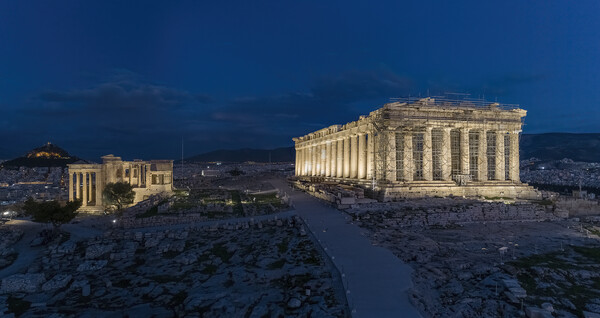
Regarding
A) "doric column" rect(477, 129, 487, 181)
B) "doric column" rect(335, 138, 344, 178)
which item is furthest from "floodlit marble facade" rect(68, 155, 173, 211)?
"doric column" rect(477, 129, 487, 181)

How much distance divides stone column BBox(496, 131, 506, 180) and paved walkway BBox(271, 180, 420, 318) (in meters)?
24.2

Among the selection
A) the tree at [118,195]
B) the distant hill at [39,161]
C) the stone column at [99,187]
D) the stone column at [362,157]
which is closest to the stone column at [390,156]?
the stone column at [362,157]

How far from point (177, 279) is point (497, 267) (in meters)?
13.8

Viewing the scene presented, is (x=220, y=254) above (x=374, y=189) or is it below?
below

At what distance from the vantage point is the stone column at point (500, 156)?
120ft

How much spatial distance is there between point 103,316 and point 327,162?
1569 inches

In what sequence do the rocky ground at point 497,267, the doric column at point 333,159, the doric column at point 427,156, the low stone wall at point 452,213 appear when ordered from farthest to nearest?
the doric column at point 333,159 → the doric column at point 427,156 → the low stone wall at point 452,213 → the rocky ground at point 497,267

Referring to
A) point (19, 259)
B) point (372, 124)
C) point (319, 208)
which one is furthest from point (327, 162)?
point (19, 259)

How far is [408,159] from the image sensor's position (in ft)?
110

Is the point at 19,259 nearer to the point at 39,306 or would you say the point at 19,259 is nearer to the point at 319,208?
the point at 39,306

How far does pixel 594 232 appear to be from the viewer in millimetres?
22078

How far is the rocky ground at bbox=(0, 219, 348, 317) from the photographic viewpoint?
11211mm

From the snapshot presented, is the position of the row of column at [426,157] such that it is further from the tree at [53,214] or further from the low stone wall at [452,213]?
the tree at [53,214]

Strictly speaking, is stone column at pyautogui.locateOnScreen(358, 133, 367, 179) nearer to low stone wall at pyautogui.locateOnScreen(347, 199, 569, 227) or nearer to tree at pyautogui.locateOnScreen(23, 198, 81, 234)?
low stone wall at pyautogui.locateOnScreen(347, 199, 569, 227)
